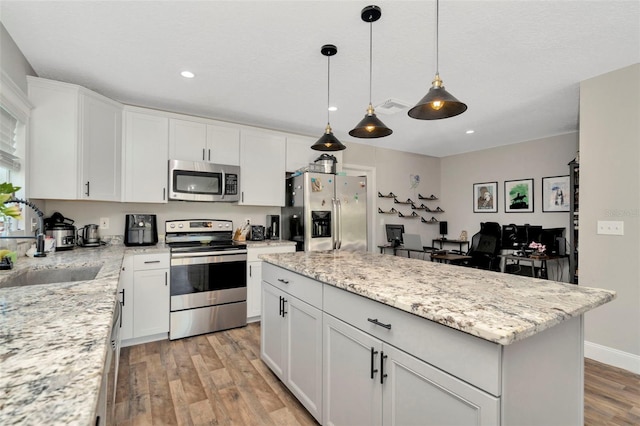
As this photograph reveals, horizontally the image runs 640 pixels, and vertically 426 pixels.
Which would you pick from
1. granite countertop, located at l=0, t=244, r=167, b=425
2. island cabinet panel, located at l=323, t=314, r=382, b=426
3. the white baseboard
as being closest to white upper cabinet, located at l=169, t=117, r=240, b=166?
granite countertop, located at l=0, t=244, r=167, b=425

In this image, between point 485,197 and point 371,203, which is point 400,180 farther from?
point 485,197

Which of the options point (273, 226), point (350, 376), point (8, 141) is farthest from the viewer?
point (273, 226)

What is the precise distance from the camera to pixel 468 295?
4.04 feet

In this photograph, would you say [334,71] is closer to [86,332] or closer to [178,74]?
[178,74]

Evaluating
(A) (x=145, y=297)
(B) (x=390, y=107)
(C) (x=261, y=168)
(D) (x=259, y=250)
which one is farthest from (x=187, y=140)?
(B) (x=390, y=107)

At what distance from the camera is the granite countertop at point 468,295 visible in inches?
37.0

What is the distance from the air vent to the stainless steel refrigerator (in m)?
Result: 0.96

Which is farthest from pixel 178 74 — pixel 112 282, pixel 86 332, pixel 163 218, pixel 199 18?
pixel 86 332

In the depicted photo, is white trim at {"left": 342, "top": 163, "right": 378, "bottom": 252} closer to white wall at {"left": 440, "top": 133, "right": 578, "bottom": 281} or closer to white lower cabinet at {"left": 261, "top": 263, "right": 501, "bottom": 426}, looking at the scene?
white wall at {"left": 440, "top": 133, "right": 578, "bottom": 281}

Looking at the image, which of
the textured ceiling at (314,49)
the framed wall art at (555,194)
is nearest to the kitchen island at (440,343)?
the textured ceiling at (314,49)

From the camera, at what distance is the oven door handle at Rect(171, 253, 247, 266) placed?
9.81 ft

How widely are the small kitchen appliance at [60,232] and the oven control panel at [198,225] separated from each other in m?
0.84

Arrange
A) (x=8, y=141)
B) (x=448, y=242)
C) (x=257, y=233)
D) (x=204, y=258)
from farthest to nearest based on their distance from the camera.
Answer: (x=448, y=242) < (x=257, y=233) < (x=204, y=258) < (x=8, y=141)

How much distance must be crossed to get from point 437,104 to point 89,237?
10.8ft
